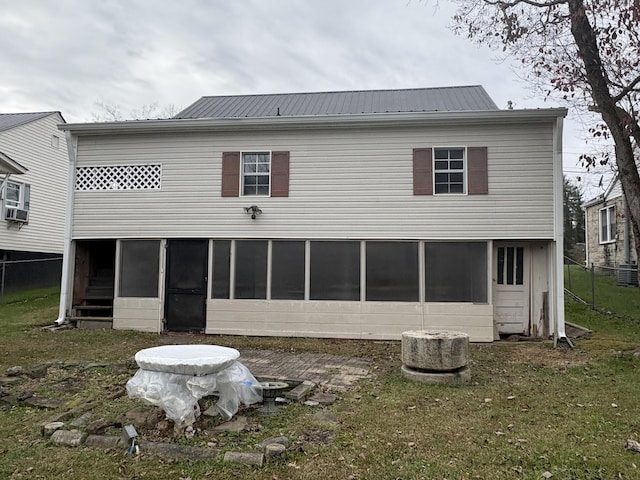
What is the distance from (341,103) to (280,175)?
429 centimetres

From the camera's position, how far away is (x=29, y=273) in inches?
609

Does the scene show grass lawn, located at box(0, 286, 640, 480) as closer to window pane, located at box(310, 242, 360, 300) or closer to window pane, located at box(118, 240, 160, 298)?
window pane, located at box(310, 242, 360, 300)

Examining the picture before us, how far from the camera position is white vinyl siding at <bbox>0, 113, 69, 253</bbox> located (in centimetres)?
1582

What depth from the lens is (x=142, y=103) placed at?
27484mm

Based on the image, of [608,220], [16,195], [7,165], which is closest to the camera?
[7,165]

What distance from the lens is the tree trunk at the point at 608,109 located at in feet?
23.6

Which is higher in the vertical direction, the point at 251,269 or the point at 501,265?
the point at 501,265

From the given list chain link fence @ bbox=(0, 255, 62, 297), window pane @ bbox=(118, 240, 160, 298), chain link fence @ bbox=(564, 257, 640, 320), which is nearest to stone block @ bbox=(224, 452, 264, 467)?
window pane @ bbox=(118, 240, 160, 298)

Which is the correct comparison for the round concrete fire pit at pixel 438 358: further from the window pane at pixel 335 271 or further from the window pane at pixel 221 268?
the window pane at pixel 221 268

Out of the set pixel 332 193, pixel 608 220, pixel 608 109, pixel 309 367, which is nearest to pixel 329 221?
pixel 332 193

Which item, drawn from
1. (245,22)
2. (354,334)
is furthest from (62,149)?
(354,334)

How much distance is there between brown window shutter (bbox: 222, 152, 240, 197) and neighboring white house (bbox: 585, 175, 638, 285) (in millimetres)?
13609

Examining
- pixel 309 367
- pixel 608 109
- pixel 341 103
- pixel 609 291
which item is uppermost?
pixel 341 103

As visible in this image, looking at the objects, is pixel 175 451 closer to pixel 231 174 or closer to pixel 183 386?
pixel 183 386
